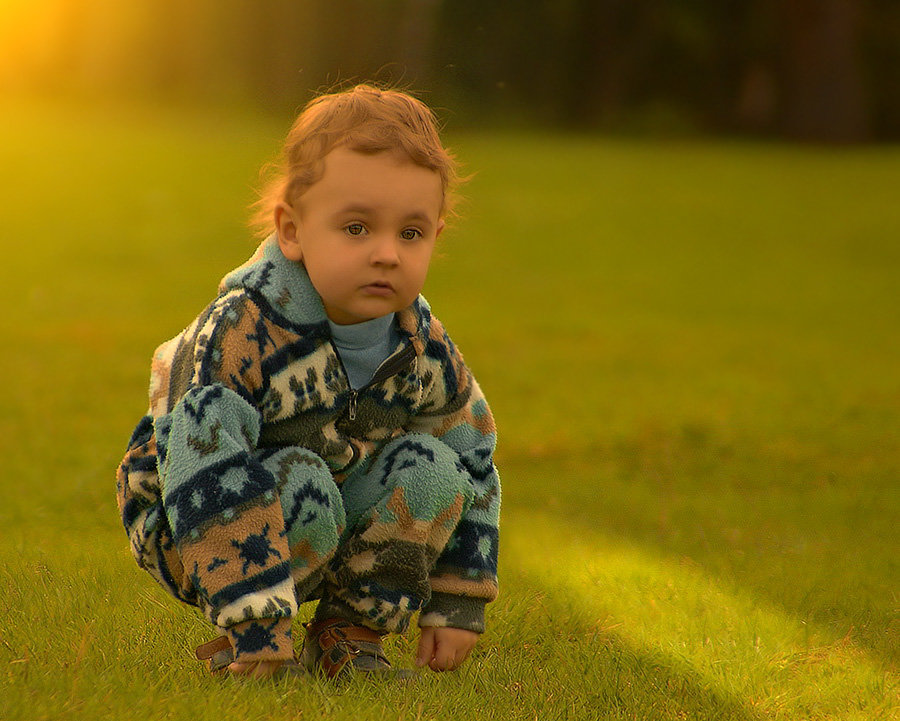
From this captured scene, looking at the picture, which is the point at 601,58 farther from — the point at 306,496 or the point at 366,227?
the point at 306,496

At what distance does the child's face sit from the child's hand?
2.15 ft

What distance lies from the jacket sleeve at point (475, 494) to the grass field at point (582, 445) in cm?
14

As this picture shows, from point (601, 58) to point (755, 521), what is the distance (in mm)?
19613

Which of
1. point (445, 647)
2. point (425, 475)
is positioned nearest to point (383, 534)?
point (425, 475)

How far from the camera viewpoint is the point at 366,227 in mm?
2195

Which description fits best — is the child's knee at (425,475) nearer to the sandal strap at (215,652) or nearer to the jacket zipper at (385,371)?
the jacket zipper at (385,371)

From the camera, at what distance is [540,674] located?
2.37 m

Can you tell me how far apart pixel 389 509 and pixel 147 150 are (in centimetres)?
1236

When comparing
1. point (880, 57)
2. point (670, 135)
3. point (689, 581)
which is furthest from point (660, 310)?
point (880, 57)

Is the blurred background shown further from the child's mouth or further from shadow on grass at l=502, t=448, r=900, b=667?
the child's mouth

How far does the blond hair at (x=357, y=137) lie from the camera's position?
85.8 inches

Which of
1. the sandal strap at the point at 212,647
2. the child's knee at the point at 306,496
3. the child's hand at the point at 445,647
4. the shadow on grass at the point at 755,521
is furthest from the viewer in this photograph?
the shadow on grass at the point at 755,521

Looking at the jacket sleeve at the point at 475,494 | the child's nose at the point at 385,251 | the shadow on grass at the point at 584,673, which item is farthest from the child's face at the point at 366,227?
the shadow on grass at the point at 584,673

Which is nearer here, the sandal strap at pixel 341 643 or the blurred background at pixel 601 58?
the sandal strap at pixel 341 643
